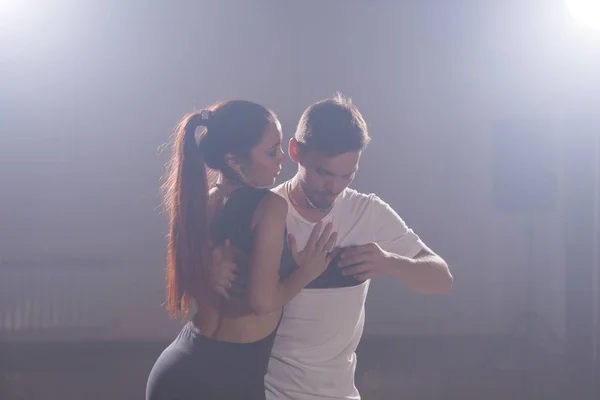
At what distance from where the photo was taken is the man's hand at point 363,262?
4.31 ft

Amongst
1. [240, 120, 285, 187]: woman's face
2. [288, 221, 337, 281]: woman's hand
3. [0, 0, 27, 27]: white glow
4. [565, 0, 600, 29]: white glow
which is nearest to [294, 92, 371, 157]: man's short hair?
[240, 120, 285, 187]: woman's face

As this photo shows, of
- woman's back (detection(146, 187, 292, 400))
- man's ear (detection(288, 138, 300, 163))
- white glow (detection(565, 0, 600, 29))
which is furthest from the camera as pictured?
white glow (detection(565, 0, 600, 29))

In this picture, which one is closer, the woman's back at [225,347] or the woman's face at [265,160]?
the woman's back at [225,347]

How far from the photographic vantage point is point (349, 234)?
4.91ft

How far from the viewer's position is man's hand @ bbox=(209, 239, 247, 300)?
1274 mm

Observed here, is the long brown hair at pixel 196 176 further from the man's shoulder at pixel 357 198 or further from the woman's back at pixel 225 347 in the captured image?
the man's shoulder at pixel 357 198

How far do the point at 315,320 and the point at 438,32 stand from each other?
3.20 meters

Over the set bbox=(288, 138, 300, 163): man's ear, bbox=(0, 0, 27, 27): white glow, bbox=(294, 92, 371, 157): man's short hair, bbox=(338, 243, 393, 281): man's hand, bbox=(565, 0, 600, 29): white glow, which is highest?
bbox=(0, 0, 27, 27): white glow

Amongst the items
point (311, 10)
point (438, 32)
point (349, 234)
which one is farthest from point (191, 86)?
point (349, 234)

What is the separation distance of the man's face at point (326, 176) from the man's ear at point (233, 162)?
194 mm

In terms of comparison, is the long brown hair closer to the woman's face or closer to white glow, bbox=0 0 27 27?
the woman's face

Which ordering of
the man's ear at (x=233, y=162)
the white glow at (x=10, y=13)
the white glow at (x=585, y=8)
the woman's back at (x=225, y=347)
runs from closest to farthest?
the woman's back at (x=225, y=347), the man's ear at (x=233, y=162), the white glow at (x=585, y=8), the white glow at (x=10, y=13)

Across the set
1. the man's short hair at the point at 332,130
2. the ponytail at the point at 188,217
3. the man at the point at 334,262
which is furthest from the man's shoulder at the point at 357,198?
the ponytail at the point at 188,217

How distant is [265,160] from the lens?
4.52ft
